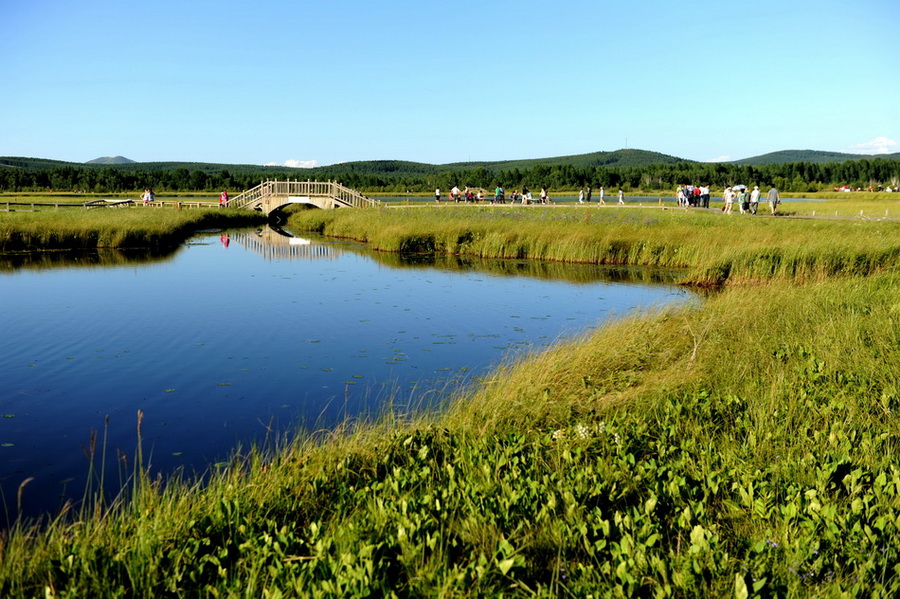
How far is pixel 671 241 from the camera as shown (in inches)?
982

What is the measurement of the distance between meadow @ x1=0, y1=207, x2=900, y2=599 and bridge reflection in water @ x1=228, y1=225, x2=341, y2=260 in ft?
67.4

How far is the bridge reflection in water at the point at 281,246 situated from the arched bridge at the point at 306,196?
8.44 meters

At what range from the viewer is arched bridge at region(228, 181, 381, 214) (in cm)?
5056

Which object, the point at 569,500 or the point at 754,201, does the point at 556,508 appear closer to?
the point at 569,500

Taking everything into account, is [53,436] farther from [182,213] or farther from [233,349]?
[182,213]

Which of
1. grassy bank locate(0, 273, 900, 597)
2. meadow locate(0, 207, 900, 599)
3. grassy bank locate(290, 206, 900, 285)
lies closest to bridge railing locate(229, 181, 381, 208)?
grassy bank locate(290, 206, 900, 285)

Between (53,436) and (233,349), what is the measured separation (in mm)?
4380

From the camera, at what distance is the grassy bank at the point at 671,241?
1875cm

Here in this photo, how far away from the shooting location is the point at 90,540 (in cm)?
448

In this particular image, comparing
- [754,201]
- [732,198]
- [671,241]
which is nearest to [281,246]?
[671,241]

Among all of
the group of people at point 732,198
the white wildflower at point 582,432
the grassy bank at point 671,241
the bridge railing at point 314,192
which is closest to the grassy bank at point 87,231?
the grassy bank at point 671,241

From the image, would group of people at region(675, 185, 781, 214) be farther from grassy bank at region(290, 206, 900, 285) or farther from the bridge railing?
the bridge railing

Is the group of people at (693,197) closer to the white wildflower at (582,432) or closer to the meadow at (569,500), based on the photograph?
the meadow at (569,500)

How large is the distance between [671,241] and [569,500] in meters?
21.7
